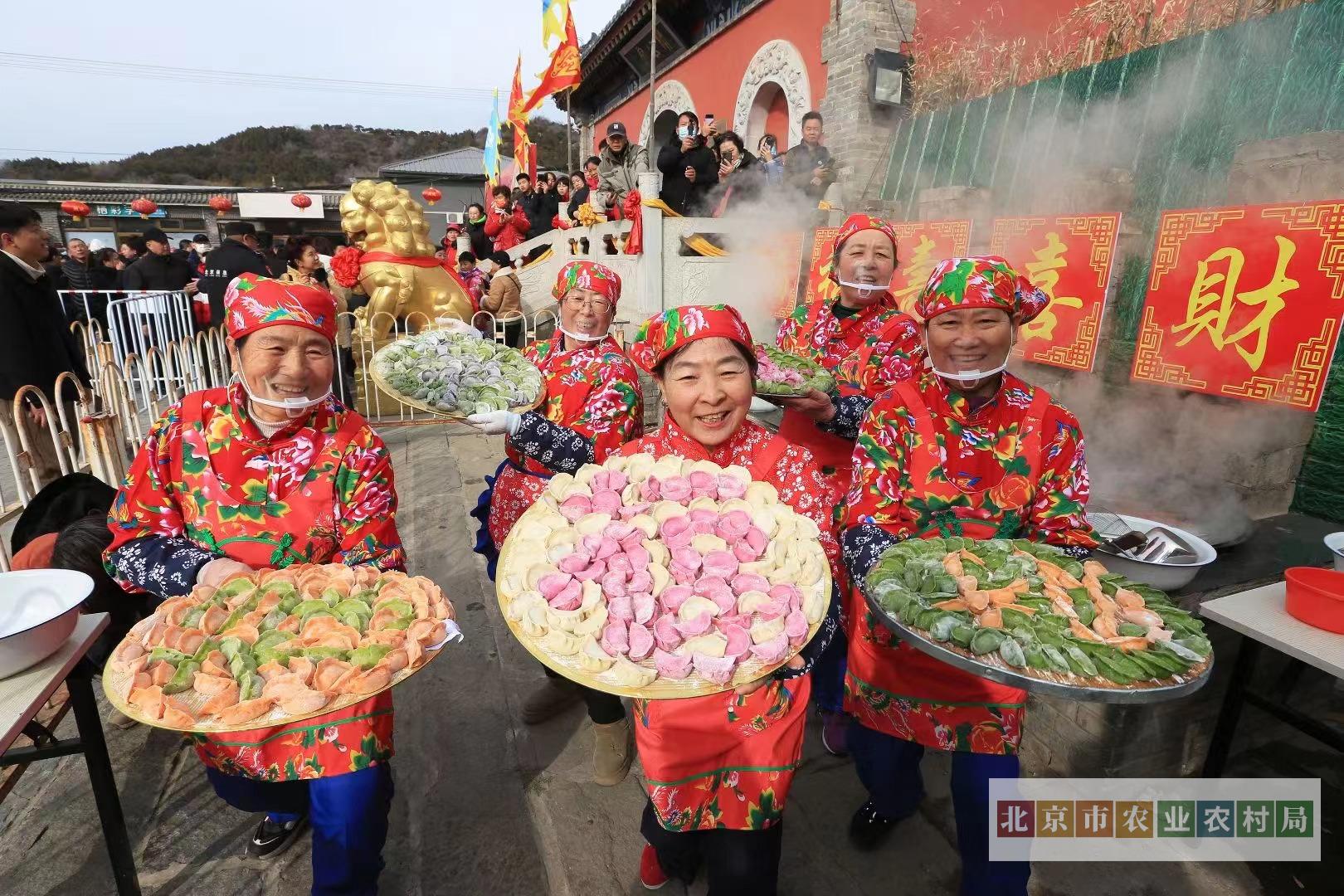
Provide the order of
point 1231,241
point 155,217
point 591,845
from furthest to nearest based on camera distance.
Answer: point 155,217 < point 1231,241 < point 591,845

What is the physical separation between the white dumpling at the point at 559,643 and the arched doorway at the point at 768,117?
1141 cm

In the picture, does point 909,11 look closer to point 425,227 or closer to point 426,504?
point 425,227

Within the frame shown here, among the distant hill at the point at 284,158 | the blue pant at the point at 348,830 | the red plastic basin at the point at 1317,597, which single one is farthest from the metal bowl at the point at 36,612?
the distant hill at the point at 284,158

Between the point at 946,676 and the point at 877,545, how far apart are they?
0.46m

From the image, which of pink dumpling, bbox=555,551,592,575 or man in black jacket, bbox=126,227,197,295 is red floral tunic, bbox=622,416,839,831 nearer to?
pink dumpling, bbox=555,551,592,575

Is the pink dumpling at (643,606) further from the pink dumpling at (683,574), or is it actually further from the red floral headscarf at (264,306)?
the red floral headscarf at (264,306)

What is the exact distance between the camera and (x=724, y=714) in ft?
5.99

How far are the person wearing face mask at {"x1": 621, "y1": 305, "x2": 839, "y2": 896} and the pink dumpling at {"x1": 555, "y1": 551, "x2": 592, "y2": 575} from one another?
454mm

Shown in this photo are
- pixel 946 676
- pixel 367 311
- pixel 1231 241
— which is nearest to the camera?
pixel 946 676

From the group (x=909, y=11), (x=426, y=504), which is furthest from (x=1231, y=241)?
(x=909, y=11)

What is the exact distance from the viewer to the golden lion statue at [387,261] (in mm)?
7762

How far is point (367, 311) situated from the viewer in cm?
785

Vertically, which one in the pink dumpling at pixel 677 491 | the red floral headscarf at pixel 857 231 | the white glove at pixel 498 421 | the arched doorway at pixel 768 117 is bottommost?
the pink dumpling at pixel 677 491

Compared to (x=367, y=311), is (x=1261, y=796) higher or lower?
lower
